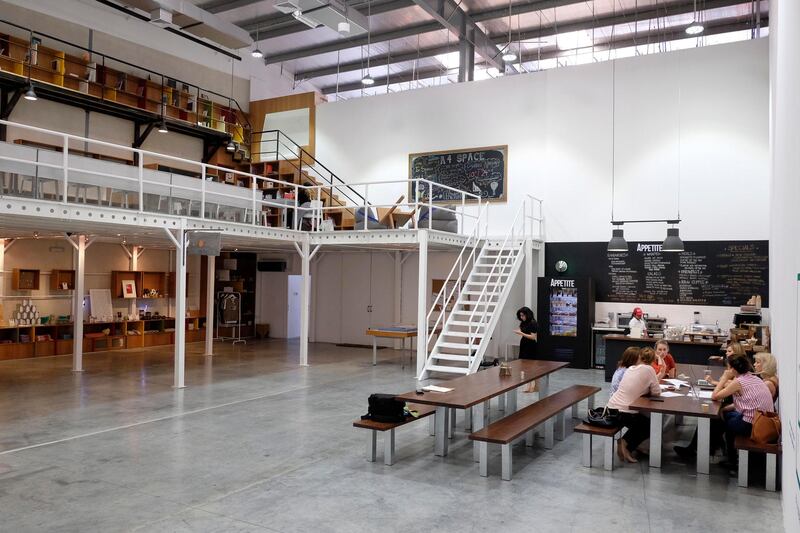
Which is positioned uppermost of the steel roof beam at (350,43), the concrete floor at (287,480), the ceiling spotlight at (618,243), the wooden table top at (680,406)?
the steel roof beam at (350,43)

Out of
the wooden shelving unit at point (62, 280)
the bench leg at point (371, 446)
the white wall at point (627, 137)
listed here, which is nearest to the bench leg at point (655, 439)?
the bench leg at point (371, 446)

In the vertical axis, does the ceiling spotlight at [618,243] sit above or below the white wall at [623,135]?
A: below

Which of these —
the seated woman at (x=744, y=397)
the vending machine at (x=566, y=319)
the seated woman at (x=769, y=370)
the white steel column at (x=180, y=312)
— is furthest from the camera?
the vending machine at (x=566, y=319)

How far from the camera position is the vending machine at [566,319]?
13.5 m

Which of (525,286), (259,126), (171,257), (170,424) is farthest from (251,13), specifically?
(170,424)

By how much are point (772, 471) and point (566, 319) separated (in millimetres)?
8175

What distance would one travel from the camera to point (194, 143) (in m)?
17.5

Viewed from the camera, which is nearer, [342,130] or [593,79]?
[593,79]

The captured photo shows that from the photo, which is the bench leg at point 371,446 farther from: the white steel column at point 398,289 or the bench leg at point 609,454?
the white steel column at point 398,289

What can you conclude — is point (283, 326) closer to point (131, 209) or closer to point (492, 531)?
point (131, 209)

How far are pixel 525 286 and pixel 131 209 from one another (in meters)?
8.69

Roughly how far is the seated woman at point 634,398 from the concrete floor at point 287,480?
A: 26cm

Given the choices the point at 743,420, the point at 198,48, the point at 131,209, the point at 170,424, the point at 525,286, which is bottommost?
the point at 170,424

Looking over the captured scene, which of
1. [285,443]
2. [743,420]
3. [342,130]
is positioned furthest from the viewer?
[342,130]
